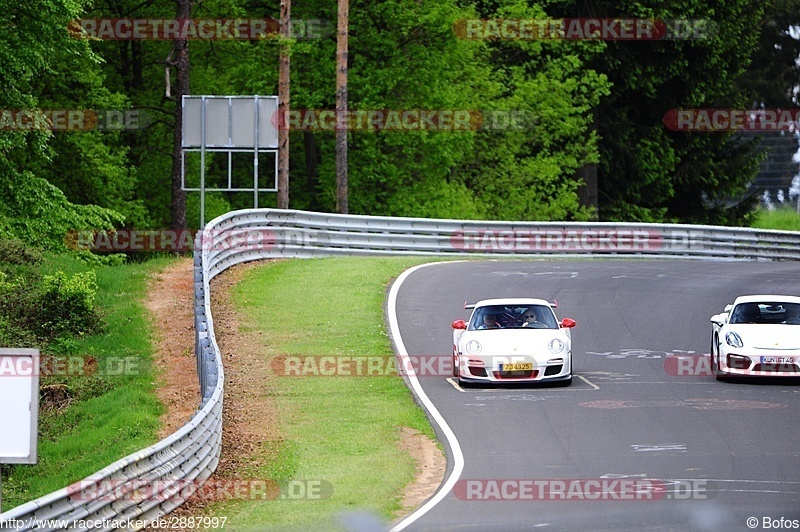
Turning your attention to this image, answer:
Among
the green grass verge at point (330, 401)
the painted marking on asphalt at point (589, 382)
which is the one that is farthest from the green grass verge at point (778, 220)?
the painted marking on asphalt at point (589, 382)

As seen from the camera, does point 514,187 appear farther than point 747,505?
Yes

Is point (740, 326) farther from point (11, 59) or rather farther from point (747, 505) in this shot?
point (11, 59)

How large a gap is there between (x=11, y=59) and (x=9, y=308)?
5416 mm

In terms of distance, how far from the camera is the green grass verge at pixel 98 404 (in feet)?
65.9

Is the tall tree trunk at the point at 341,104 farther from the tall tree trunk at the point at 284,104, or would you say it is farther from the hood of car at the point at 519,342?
the hood of car at the point at 519,342

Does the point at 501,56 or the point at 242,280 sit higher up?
the point at 501,56

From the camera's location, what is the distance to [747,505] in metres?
14.1

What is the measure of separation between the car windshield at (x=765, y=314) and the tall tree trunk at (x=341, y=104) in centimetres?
2426

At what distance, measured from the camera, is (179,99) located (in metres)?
42.1

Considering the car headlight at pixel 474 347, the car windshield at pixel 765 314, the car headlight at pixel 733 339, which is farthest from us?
the car windshield at pixel 765 314

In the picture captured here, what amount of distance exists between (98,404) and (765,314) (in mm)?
11248

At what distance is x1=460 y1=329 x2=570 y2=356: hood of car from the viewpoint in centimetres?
2158


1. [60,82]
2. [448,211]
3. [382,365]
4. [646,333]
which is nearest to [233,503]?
[382,365]

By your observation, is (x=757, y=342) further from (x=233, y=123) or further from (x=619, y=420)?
(x=233, y=123)
